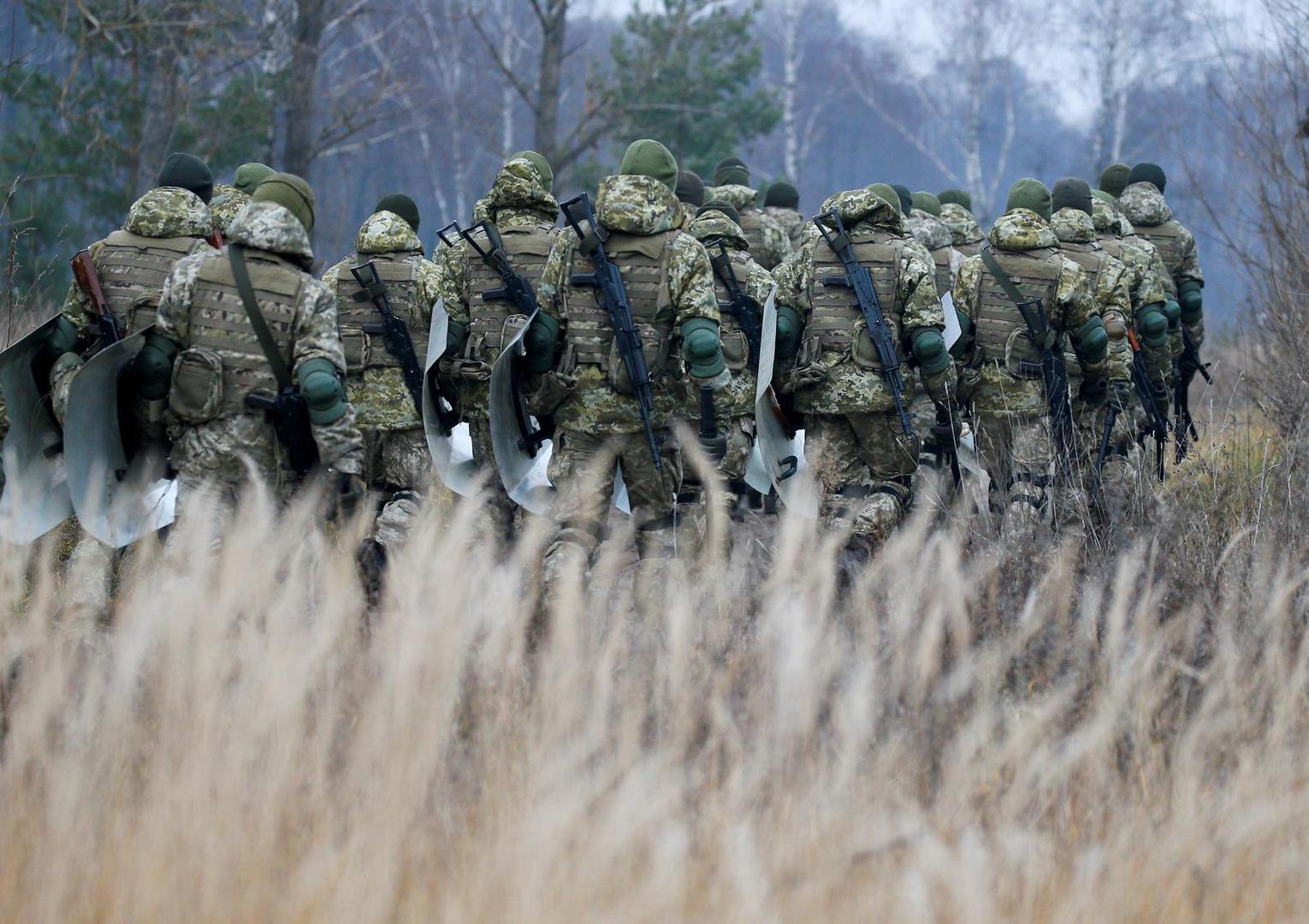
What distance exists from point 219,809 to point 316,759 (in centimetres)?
25

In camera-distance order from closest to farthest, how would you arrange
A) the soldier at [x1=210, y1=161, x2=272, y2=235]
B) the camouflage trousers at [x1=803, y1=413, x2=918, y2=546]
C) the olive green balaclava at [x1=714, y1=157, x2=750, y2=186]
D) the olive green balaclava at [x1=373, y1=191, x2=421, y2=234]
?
1. the camouflage trousers at [x1=803, y1=413, x2=918, y2=546]
2. the olive green balaclava at [x1=373, y1=191, x2=421, y2=234]
3. the soldier at [x1=210, y1=161, x2=272, y2=235]
4. the olive green balaclava at [x1=714, y1=157, x2=750, y2=186]

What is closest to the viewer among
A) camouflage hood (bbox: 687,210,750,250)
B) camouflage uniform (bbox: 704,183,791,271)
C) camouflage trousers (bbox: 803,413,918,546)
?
camouflage trousers (bbox: 803,413,918,546)

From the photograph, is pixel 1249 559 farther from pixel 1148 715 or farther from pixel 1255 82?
pixel 1255 82

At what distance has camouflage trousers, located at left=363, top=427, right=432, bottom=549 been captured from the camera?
22.4 ft

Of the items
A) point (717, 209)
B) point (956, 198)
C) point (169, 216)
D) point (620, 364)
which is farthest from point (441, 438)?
point (956, 198)

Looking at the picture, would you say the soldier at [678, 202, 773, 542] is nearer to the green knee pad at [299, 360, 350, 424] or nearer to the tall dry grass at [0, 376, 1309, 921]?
the green knee pad at [299, 360, 350, 424]

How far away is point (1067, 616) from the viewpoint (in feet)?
13.6

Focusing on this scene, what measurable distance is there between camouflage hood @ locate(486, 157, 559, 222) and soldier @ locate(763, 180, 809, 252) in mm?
3954

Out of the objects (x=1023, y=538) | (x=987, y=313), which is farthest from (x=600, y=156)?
(x=1023, y=538)

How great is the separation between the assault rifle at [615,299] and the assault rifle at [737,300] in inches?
70.0

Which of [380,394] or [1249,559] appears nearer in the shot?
[1249,559]

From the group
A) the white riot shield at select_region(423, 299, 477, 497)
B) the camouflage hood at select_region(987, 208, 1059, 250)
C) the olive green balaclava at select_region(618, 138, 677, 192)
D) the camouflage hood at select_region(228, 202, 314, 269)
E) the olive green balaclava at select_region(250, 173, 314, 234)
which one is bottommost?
the white riot shield at select_region(423, 299, 477, 497)

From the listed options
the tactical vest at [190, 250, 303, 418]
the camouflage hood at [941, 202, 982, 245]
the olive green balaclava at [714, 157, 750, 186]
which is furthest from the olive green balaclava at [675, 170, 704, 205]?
the tactical vest at [190, 250, 303, 418]

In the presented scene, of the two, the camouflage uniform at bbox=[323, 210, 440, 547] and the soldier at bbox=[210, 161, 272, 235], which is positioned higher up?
the soldier at bbox=[210, 161, 272, 235]
